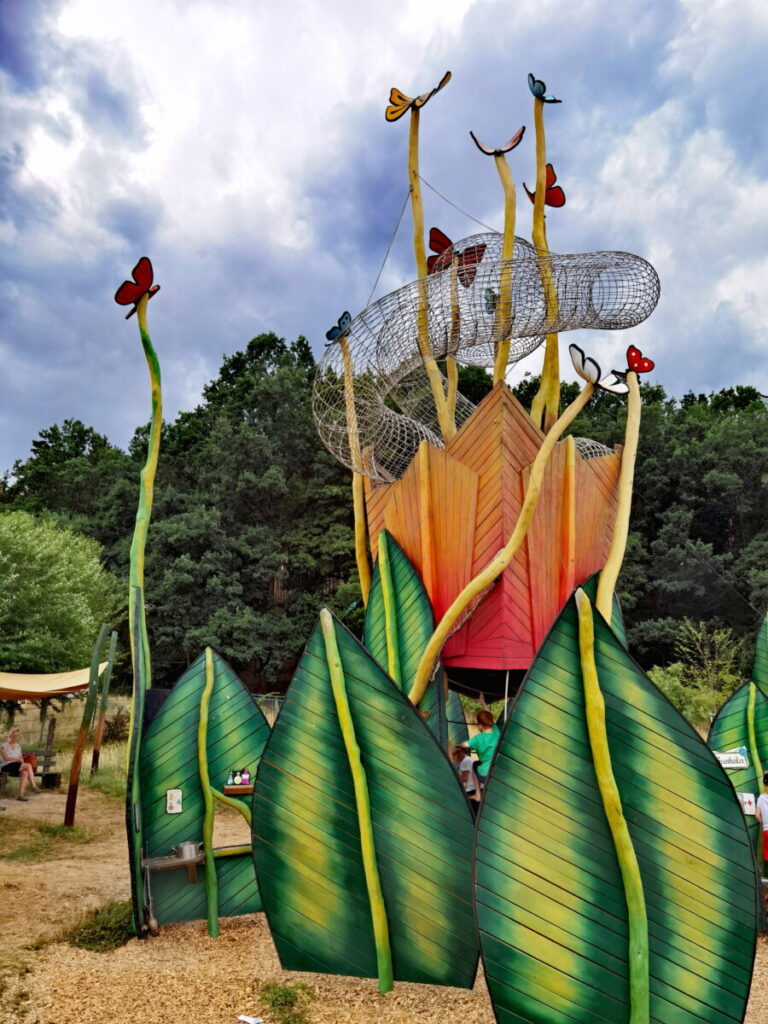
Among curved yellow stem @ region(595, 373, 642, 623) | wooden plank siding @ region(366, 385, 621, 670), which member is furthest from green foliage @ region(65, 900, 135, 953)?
curved yellow stem @ region(595, 373, 642, 623)

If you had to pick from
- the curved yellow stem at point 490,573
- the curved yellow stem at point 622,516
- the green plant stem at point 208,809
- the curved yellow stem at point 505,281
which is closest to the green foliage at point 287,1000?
the green plant stem at point 208,809

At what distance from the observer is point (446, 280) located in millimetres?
6500

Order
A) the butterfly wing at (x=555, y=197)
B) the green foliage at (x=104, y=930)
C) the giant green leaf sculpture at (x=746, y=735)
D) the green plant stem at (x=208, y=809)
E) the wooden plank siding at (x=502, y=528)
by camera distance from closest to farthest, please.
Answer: the green foliage at (x=104, y=930)
the green plant stem at (x=208, y=809)
the wooden plank siding at (x=502, y=528)
the giant green leaf sculpture at (x=746, y=735)
the butterfly wing at (x=555, y=197)

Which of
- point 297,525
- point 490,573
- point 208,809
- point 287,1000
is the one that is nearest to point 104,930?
point 208,809

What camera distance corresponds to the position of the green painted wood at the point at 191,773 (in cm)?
601

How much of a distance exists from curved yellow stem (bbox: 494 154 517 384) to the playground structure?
19mm

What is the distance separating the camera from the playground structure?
3686 millimetres

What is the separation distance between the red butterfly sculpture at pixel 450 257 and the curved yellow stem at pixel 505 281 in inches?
11.6

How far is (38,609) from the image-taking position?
1827cm

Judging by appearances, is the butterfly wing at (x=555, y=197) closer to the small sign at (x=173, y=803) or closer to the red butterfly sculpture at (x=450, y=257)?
the red butterfly sculpture at (x=450, y=257)

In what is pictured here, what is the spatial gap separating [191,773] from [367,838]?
216 cm

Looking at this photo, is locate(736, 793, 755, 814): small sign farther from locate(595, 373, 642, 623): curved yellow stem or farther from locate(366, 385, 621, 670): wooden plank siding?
locate(366, 385, 621, 670): wooden plank siding

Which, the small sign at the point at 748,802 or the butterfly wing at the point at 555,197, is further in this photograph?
the butterfly wing at the point at 555,197

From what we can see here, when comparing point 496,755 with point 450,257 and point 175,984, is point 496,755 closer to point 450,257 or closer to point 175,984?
point 175,984
